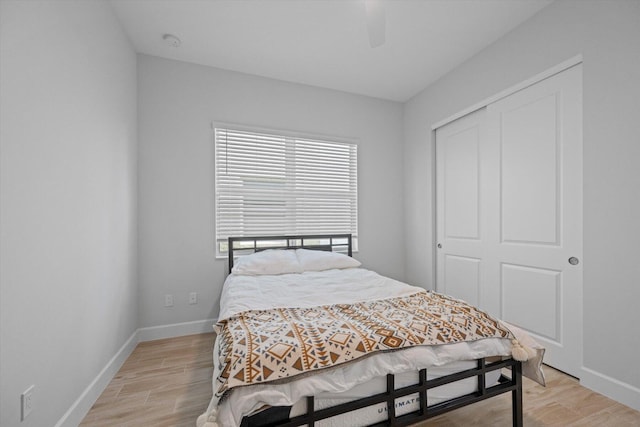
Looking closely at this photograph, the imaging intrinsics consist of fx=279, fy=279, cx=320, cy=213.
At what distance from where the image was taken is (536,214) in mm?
2330

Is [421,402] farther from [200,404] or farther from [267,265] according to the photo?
[267,265]

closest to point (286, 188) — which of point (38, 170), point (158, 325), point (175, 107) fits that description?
point (175, 107)

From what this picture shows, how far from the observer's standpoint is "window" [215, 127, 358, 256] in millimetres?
3119

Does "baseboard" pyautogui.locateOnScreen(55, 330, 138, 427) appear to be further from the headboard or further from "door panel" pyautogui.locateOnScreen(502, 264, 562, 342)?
"door panel" pyautogui.locateOnScreen(502, 264, 562, 342)

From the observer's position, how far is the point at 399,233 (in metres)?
3.92

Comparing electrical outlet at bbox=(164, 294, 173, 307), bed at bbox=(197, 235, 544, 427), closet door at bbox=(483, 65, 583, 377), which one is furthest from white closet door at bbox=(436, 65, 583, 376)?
electrical outlet at bbox=(164, 294, 173, 307)

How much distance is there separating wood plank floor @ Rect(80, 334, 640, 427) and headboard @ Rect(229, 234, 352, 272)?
3.83 ft

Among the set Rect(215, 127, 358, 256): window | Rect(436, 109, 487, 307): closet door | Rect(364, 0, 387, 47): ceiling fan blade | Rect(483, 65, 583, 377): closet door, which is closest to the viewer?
Rect(364, 0, 387, 47): ceiling fan blade

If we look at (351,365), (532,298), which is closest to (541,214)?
(532,298)

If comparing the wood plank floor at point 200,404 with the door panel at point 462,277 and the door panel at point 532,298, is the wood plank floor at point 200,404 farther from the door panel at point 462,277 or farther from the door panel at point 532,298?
the door panel at point 462,277

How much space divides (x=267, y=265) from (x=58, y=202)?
5.30 feet

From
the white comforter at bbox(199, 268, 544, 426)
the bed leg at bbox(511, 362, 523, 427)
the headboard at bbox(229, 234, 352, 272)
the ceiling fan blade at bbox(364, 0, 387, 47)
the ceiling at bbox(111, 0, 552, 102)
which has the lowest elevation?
the bed leg at bbox(511, 362, 523, 427)

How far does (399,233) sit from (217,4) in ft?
10.6

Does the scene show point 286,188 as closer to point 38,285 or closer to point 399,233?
point 399,233
